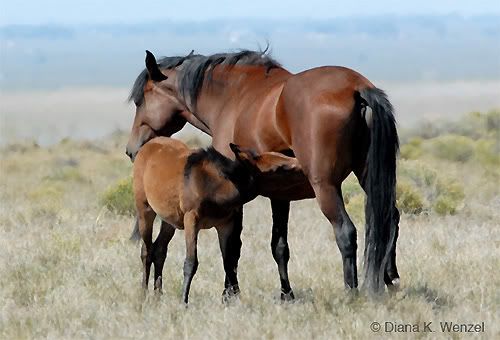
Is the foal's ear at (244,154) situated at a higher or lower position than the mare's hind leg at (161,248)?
higher

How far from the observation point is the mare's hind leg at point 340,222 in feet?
24.8

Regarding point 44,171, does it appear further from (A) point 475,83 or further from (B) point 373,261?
(A) point 475,83

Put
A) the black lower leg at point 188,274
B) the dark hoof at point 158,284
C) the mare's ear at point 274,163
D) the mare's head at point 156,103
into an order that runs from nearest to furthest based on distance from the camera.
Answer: the mare's ear at point 274,163
the black lower leg at point 188,274
the dark hoof at point 158,284
the mare's head at point 156,103

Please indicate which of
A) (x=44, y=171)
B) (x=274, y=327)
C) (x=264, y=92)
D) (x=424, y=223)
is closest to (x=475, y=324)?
(x=274, y=327)

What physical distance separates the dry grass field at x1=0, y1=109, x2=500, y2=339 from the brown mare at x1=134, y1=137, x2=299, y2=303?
418mm

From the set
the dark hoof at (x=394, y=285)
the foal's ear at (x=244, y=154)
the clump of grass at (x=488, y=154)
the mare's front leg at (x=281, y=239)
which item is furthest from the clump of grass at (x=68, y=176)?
the foal's ear at (x=244, y=154)

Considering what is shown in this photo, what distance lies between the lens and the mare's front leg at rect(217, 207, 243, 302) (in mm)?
7961

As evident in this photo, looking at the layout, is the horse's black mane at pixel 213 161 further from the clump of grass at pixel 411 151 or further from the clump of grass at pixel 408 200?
the clump of grass at pixel 411 151

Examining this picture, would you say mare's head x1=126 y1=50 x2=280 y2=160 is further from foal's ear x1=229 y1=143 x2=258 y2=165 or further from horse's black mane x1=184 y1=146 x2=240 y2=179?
foal's ear x1=229 y1=143 x2=258 y2=165

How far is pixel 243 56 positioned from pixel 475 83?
12133 centimetres

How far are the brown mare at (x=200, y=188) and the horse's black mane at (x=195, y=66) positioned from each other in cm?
81

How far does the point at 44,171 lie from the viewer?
22.2m

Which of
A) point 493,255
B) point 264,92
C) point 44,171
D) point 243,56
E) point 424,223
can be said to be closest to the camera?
point 264,92

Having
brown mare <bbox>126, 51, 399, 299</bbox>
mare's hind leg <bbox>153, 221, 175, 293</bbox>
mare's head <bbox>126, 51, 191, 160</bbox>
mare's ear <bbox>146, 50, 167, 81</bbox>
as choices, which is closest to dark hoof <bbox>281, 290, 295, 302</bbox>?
brown mare <bbox>126, 51, 399, 299</bbox>
